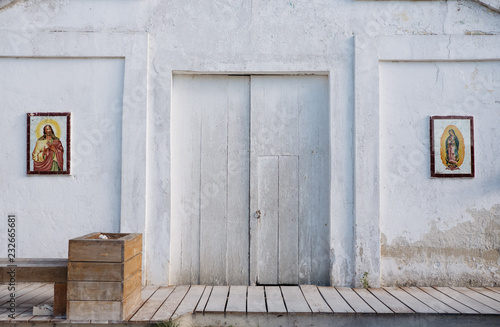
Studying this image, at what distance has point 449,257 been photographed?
517cm

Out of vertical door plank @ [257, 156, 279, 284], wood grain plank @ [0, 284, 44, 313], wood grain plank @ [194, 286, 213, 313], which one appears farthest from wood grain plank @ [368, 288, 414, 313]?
wood grain plank @ [0, 284, 44, 313]

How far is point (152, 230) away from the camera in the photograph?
5.16 metres

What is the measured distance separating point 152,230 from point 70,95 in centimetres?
170

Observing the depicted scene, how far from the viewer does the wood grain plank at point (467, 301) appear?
4.12m

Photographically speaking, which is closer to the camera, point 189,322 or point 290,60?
point 189,322

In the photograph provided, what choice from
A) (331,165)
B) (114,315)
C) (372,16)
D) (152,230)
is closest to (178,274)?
(152,230)

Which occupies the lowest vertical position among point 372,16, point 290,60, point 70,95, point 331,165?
point 331,165

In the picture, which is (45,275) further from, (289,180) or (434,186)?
(434,186)

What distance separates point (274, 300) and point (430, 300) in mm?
1433

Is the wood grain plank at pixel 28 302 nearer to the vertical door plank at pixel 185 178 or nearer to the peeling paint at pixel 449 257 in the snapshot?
the vertical door plank at pixel 185 178

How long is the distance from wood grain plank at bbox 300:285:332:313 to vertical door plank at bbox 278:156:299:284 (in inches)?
9.6

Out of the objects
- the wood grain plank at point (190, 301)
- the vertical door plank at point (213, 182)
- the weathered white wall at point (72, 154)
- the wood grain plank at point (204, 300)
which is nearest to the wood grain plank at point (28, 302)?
the weathered white wall at point (72, 154)

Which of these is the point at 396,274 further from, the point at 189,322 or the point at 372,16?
the point at 372,16

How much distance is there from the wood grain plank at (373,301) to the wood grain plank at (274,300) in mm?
772
